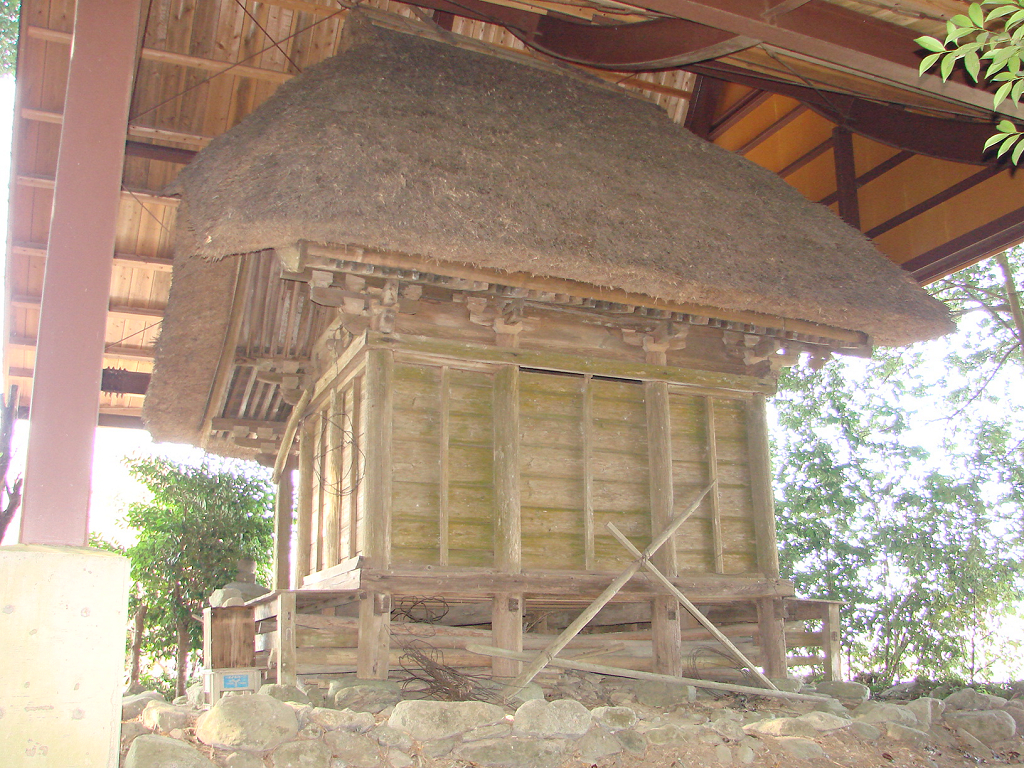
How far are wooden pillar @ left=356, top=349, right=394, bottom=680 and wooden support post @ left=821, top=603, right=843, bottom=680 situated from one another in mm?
3687

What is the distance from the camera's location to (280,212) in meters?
5.64

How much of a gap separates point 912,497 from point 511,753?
860cm

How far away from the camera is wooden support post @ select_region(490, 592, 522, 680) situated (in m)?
6.54

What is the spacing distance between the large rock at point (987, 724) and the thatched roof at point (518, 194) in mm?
3106

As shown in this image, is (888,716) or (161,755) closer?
(161,755)

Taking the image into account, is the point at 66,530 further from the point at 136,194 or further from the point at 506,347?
the point at 136,194

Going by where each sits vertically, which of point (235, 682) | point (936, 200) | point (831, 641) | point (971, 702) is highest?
point (936, 200)

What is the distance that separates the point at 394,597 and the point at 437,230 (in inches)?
111

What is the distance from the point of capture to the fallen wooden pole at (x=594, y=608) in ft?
20.1

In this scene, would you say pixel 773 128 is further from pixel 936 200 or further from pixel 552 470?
pixel 552 470

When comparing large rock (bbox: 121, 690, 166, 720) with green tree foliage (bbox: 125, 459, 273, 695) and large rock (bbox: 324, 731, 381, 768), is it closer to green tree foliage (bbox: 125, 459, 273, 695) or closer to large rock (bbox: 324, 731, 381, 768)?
large rock (bbox: 324, 731, 381, 768)

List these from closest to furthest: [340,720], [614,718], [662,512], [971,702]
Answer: [340,720]
[614,718]
[971,702]
[662,512]

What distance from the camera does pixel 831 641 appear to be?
24.3ft

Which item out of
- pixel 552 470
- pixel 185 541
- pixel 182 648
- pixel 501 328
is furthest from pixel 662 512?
pixel 182 648
